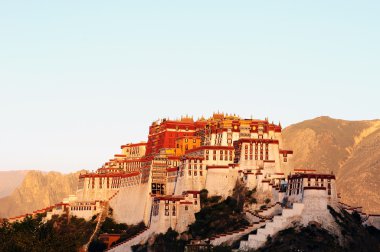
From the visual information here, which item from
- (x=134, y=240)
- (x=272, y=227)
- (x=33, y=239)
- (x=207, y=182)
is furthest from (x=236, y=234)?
(x=33, y=239)

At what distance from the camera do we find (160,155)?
597ft

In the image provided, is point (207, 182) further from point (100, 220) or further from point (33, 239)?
point (33, 239)

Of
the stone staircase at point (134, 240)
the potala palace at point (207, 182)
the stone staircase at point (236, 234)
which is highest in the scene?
the potala palace at point (207, 182)

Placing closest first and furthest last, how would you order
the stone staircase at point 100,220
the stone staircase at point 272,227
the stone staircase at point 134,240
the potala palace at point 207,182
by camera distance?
the stone staircase at point 272,227 → the potala palace at point 207,182 → the stone staircase at point 134,240 → the stone staircase at point 100,220

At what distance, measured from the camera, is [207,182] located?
165125 mm

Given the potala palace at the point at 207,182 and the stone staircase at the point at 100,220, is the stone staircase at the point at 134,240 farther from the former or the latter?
the stone staircase at the point at 100,220

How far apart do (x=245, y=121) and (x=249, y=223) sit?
3796cm

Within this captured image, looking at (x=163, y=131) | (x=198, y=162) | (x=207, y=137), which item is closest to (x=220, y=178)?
(x=198, y=162)

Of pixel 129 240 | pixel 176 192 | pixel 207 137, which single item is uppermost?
pixel 207 137

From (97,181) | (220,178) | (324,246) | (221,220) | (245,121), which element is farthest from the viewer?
Answer: (97,181)

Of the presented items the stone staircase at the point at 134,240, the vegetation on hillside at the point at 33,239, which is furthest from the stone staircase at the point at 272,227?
the stone staircase at the point at 134,240

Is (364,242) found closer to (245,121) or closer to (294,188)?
(294,188)

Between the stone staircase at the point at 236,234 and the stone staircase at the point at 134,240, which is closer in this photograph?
the stone staircase at the point at 236,234

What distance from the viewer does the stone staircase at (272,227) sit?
133m
